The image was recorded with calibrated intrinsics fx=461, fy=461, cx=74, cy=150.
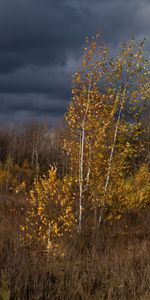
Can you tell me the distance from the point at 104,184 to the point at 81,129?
2042 mm

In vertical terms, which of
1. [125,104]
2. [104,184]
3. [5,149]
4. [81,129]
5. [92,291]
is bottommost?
[92,291]

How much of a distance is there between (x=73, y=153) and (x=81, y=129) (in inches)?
36.1

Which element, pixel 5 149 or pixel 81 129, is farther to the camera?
pixel 5 149

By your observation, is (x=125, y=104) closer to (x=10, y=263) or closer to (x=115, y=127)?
(x=115, y=127)

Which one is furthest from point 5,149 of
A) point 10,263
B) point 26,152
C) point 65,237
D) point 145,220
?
point 10,263

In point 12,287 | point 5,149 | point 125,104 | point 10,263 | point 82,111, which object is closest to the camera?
point 12,287

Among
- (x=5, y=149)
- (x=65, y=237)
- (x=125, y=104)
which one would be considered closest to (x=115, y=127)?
(x=125, y=104)

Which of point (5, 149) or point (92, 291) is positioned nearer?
point (92, 291)

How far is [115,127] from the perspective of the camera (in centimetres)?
1320

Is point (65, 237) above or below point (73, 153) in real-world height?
below

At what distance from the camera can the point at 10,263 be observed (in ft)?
22.1

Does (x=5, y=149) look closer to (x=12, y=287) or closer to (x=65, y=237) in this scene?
(x=65, y=237)

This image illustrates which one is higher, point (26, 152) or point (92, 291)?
point (26, 152)

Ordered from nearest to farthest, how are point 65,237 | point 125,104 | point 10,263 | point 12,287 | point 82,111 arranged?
point 12,287 < point 10,263 < point 65,237 < point 82,111 < point 125,104
